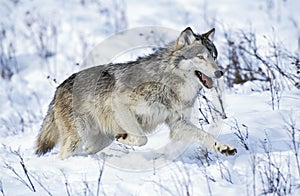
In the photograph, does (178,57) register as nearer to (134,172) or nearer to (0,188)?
(134,172)

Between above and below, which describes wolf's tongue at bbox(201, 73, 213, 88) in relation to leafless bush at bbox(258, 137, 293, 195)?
above

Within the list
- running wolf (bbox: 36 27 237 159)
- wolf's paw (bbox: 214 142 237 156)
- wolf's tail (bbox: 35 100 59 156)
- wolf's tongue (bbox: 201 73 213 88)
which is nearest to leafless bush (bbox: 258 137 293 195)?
wolf's paw (bbox: 214 142 237 156)

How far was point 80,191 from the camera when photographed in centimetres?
440

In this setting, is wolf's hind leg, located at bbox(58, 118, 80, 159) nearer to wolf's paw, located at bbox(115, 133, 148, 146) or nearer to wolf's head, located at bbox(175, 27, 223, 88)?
wolf's paw, located at bbox(115, 133, 148, 146)

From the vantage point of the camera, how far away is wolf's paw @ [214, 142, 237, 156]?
4809 millimetres

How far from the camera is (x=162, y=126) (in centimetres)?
614

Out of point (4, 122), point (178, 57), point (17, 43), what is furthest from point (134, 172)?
point (17, 43)

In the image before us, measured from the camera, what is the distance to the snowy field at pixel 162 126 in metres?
4.39

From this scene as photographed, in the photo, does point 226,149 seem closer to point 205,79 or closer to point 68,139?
point 205,79

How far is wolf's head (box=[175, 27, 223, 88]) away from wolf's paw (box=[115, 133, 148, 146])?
764 millimetres

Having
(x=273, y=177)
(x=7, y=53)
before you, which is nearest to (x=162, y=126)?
(x=273, y=177)

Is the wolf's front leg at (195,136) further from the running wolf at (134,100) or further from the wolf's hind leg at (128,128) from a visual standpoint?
the wolf's hind leg at (128,128)

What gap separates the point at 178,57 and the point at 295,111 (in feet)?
4.15

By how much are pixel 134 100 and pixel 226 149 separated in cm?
109
